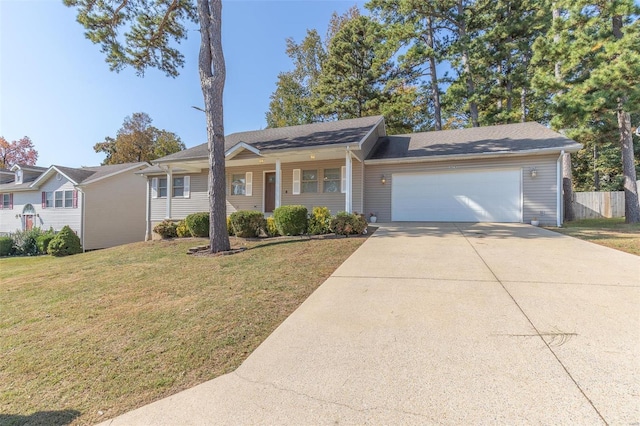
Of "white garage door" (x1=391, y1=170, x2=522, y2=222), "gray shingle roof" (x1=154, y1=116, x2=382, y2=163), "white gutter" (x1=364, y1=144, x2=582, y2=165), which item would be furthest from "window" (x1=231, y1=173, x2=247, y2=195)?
"white garage door" (x1=391, y1=170, x2=522, y2=222)

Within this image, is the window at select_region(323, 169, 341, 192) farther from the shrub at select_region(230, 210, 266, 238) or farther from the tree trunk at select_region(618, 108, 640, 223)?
the tree trunk at select_region(618, 108, 640, 223)

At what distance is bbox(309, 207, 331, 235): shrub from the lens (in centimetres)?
877

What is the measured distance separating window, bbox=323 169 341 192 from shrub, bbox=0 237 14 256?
716 inches

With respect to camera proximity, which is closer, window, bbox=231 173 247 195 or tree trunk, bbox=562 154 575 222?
A: tree trunk, bbox=562 154 575 222

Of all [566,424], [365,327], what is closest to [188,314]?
[365,327]

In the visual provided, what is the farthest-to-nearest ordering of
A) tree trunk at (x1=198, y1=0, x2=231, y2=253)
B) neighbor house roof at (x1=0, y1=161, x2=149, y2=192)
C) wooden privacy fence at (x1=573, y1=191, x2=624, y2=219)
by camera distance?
neighbor house roof at (x1=0, y1=161, x2=149, y2=192) < wooden privacy fence at (x1=573, y1=191, x2=624, y2=219) < tree trunk at (x1=198, y1=0, x2=231, y2=253)

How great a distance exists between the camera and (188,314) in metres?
3.39

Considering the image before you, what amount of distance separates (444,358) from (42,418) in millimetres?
2877

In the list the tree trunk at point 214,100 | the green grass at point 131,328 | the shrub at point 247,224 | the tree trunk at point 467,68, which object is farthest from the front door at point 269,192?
the tree trunk at point 467,68

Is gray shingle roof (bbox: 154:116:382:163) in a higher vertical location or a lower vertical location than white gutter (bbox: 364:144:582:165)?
higher

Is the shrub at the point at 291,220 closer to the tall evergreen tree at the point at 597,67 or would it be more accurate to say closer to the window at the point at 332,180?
the window at the point at 332,180

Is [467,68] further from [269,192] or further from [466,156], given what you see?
[269,192]

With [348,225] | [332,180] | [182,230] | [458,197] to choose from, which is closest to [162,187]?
[182,230]

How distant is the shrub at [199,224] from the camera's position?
390 inches
